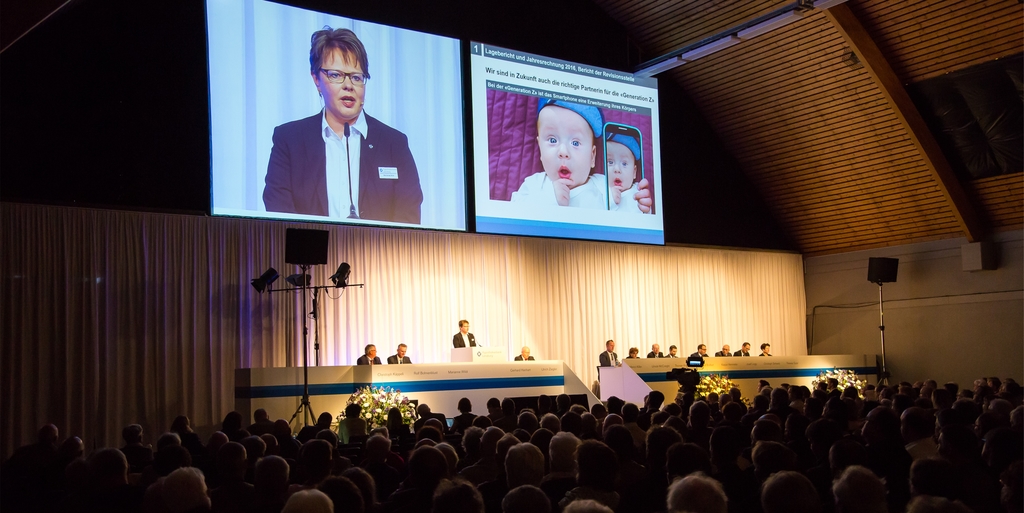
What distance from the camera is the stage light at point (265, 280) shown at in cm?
1080

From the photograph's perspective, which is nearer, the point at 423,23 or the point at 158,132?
the point at 158,132

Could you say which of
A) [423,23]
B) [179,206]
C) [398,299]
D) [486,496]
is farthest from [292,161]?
[486,496]

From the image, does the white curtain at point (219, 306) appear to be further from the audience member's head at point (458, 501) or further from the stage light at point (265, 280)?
the audience member's head at point (458, 501)

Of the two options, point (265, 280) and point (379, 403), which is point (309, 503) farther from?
point (265, 280)

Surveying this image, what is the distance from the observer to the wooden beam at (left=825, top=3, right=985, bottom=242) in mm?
13117

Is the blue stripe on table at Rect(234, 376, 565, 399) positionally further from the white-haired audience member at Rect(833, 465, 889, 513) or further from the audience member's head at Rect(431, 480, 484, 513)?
the white-haired audience member at Rect(833, 465, 889, 513)

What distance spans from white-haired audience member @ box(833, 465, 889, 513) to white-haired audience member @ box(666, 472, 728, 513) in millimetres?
418

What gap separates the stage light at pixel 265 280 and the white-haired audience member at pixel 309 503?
27.8 ft

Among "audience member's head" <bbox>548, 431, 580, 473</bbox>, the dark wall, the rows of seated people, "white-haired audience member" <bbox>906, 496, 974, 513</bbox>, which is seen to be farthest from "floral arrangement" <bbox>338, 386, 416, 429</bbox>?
"white-haired audience member" <bbox>906, 496, 974, 513</bbox>

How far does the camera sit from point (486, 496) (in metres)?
3.80

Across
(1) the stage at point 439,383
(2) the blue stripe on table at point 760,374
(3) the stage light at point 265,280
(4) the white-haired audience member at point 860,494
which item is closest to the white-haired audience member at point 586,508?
(4) the white-haired audience member at point 860,494

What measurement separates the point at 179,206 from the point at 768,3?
9.55 metres

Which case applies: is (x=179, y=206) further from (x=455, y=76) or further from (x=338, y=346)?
(x=455, y=76)

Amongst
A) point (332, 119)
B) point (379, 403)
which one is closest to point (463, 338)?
point (379, 403)
